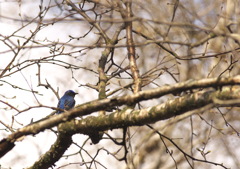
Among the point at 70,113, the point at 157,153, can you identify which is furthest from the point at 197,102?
the point at 157,153

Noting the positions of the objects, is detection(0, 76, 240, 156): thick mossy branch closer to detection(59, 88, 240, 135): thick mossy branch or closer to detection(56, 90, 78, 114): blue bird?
detection(59, 88, 240, 135): thick mossy branch

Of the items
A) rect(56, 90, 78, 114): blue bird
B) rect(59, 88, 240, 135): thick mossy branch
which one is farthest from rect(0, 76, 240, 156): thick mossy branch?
rect(56, 90, 78, 114): blue bird

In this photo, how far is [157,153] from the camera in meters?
15.0

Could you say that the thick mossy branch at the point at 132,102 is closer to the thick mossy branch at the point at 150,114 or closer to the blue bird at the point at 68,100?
the thick mossy branch at the point at 150,114

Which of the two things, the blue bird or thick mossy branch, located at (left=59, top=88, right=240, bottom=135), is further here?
the blue bird

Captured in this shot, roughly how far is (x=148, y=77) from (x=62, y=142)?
1391 millimetres

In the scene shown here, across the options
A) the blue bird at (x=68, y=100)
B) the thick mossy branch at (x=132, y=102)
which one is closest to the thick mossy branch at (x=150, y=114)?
the thick mossy branch at (x=132, y=102)

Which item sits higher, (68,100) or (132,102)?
(68,100)

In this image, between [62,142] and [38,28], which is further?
[38,28]

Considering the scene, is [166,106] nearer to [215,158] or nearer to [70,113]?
[70,113]

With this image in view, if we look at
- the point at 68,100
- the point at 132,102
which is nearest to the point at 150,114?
the point at 132,102

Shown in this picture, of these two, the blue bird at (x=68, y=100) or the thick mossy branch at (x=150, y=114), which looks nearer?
the thick mossy branch at (x=150, y=114)

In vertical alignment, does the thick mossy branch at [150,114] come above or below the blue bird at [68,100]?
below

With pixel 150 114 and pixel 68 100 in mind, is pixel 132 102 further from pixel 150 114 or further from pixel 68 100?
pixel 68 100
